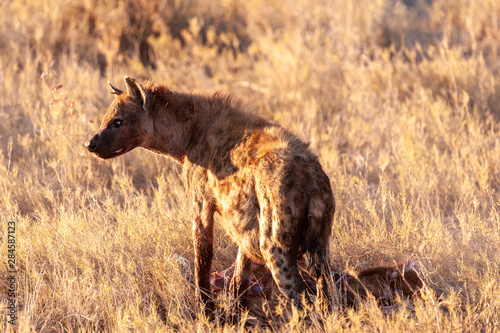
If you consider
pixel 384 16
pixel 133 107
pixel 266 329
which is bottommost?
pixel 266 329

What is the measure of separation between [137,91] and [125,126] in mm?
275

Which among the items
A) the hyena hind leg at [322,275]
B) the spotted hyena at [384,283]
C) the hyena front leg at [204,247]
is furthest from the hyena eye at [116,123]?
the spotted hyena at [384,283]

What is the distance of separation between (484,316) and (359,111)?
4.45 metres

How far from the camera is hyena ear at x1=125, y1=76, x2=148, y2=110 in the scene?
420 cm

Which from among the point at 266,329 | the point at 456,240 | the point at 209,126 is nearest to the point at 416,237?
the point at 456,240

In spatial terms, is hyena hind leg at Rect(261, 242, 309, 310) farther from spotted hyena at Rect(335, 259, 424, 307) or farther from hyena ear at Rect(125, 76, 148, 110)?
hyena ear at Rect(125, 76, 148, 110)

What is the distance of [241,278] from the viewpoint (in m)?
4.21

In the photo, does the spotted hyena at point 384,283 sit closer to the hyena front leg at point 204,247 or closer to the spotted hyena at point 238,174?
the spotted hyena at point 238,174

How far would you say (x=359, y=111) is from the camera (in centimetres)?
794

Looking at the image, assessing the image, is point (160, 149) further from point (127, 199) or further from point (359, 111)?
point (359, 111)

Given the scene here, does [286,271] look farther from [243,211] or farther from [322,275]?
[243,211]
